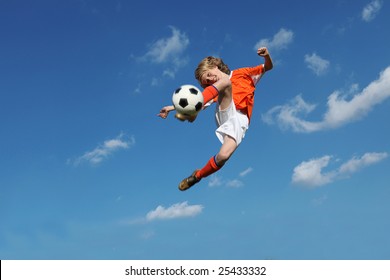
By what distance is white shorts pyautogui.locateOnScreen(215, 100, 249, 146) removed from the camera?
8148 millimetres

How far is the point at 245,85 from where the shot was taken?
874 centimetres

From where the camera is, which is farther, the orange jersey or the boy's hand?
the boy's hand

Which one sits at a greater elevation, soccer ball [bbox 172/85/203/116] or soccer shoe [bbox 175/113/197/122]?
soccer ball [bbox 172/85/203/116]

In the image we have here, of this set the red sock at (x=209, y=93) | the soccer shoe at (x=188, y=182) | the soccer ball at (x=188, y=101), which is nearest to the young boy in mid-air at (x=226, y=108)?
the soccer shoe at (x=188, y=182)

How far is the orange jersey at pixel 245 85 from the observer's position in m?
8.48

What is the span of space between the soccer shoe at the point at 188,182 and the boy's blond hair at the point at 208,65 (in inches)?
74.2

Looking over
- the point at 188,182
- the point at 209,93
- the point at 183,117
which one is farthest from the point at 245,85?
the point at 188,182

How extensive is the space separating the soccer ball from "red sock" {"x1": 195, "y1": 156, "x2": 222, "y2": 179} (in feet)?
4.63

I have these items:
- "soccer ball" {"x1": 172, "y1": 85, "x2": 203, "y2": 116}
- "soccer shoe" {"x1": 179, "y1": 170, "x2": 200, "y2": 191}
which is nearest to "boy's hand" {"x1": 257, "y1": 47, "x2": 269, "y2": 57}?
"soccer ball" {"x1": 172, "y1": 85, "x2": 203, "y2": 116}

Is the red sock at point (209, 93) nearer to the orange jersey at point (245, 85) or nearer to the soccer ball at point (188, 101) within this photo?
the soccer ball at point (188, 101)

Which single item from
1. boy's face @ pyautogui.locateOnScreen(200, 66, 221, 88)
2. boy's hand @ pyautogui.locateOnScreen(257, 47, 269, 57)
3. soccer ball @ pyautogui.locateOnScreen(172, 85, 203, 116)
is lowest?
soccer ball @ pyautogui.locateOnScreen(172, 85, 203, 116)

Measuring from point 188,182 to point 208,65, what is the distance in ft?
7.75

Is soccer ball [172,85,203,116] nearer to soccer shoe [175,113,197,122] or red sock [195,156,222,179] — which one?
soccer shoe [175,113,197,122]
